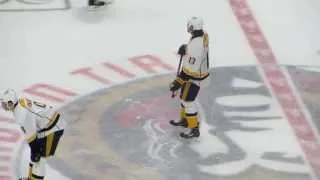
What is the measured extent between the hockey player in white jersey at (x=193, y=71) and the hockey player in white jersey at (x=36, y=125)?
3.09ft

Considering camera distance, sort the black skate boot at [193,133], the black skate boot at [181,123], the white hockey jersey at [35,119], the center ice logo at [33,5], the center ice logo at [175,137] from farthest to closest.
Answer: the center ice logo at [33,5], the black skate boot at [181,123], the black skate boot at [193,133], the center ice logo at [175,137], the white hockey jersey at [35,119]

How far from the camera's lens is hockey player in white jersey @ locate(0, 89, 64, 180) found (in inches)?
174

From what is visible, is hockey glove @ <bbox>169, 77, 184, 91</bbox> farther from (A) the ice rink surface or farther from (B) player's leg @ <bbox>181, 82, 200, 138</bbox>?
(A) the ice rink surface

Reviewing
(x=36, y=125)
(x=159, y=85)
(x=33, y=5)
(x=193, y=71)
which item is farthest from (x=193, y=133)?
(x=33, y=5)

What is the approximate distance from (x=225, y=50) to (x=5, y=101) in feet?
8.27

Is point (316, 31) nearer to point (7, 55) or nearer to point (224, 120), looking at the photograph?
point (224, 120)

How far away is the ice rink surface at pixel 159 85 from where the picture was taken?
17.0 feet

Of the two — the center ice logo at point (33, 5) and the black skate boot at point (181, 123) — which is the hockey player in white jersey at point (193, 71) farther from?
the center ice logo at point (33, 5)

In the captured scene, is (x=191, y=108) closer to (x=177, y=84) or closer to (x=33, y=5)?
(x=177, y=84)

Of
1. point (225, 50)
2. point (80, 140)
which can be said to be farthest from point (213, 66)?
point (80, 140)

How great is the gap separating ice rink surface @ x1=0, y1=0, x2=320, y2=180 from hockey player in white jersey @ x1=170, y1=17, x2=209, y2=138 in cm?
16

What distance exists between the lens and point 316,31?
22.9ft

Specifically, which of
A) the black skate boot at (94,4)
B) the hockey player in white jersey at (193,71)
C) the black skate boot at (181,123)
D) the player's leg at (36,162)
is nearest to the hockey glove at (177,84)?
the hockey player in white jersey at (193,71)

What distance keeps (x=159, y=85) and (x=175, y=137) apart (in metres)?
0.69
